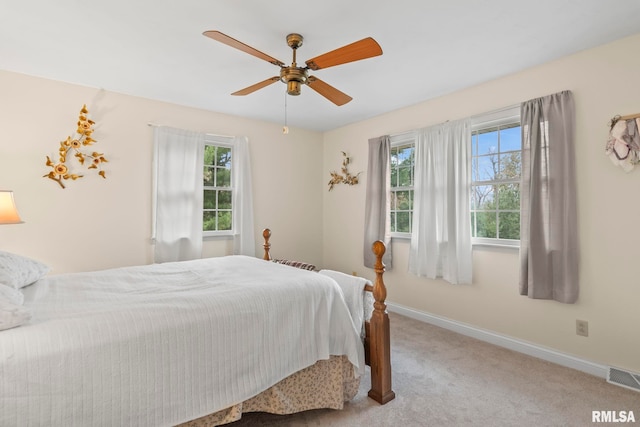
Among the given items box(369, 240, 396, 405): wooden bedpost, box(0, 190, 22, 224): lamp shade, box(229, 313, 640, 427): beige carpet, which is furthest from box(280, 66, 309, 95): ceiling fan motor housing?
box(0, 190, 22, 224): lamp shade

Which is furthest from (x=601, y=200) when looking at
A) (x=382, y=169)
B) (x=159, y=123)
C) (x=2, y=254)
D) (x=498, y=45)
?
(x=159, y=123)

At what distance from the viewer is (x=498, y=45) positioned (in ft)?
7.90

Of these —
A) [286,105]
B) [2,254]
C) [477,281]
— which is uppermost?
[286,105]

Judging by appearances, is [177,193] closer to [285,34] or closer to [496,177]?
[285,34]

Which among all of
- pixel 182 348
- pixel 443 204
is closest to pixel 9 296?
pixel 182 348

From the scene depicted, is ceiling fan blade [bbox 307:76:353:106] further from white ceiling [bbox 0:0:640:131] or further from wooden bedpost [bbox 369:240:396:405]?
wooden bedpost [bbox 369:240:396:405]

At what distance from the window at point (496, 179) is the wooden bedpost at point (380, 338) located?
1.72 meters

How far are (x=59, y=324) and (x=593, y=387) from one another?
323cm

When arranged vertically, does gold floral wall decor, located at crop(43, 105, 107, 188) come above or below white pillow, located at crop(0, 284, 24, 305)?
above

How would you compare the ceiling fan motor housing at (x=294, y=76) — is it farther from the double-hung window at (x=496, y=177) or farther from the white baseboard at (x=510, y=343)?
the white baseboard at (x=510, y=343)

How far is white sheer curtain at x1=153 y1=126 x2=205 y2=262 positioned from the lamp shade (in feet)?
4.14

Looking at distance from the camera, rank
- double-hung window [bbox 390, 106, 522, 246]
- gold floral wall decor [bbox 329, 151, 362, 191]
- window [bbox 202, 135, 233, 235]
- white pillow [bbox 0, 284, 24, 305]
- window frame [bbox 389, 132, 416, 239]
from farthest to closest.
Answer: gold floral wall decor [bbox 329, 151, 362, 191]
window [bbox 202, 135, 233, 235]
window frame [bbox 389, 132, 416, 239]
double-hung window [bbox 390, 106, 522, 246]
white pillow [bbox 0, 284, 24, 305]

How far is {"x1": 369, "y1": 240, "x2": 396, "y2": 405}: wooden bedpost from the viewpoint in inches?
79.0

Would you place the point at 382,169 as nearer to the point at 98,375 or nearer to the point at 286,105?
the point at 286,105
